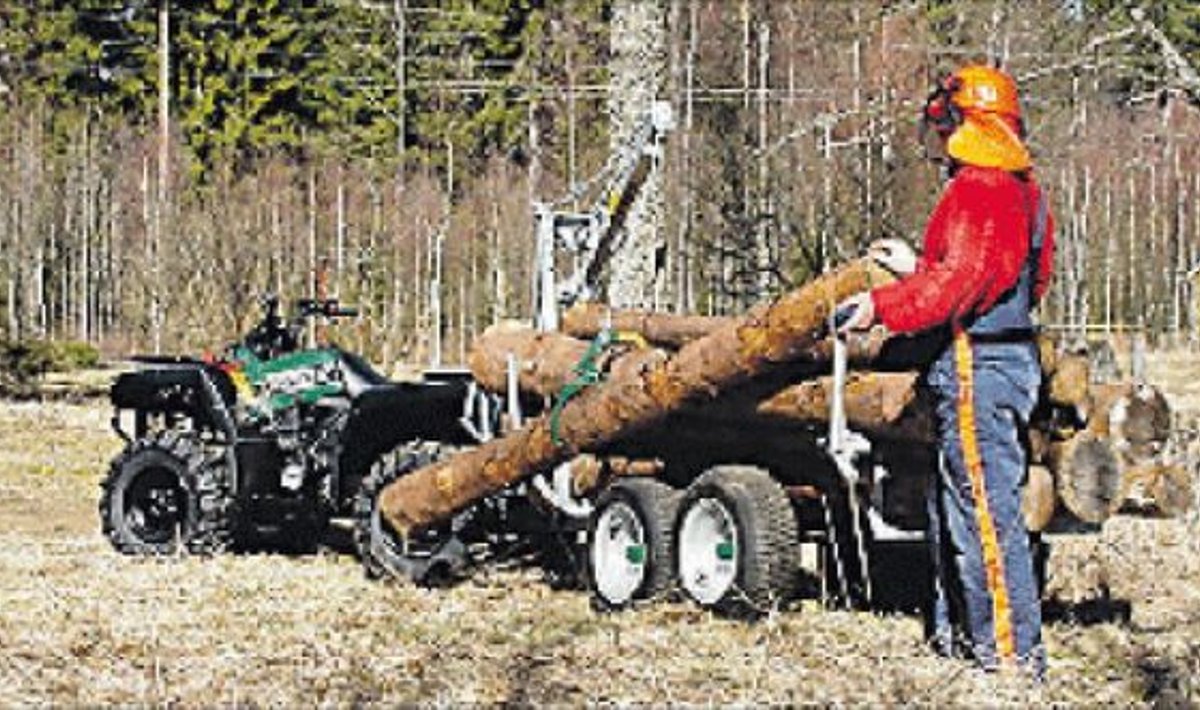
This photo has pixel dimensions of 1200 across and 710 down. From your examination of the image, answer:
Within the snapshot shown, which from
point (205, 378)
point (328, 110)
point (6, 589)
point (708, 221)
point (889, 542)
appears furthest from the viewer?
point (328, 110)

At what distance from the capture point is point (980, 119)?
7.50 meters

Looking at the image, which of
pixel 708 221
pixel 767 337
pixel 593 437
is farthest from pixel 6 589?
pixel 708 221

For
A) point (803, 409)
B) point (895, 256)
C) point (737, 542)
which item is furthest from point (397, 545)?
point (895, 256)

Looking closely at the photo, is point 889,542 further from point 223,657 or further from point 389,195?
point 389,195

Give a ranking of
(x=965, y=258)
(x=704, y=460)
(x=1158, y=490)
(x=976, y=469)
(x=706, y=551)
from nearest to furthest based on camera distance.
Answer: (x=965, y=258) → (x=976, y=469) → (x=1158, y=490) → (x=706, y=551) → (x=704, y=460)

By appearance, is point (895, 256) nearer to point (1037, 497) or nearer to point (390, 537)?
point (1037, 497)

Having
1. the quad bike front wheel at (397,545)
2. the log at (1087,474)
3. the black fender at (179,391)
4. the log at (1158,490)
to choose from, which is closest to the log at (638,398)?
the quad bike front wheel at (397,545)

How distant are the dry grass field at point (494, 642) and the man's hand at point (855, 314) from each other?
1.19 metres

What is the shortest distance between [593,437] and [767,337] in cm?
126

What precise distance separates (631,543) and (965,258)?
2.40m

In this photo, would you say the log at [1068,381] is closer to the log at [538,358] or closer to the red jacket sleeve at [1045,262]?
the red jacket sleeve at [1045,262]

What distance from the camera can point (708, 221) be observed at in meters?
35.7

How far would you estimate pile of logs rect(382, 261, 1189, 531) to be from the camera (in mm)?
7871

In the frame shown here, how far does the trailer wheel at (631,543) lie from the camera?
8.73 metres
